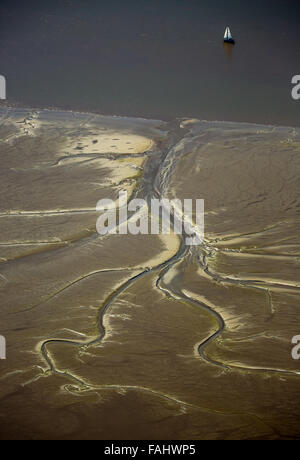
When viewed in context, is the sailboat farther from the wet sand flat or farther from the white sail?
the wet sand flat

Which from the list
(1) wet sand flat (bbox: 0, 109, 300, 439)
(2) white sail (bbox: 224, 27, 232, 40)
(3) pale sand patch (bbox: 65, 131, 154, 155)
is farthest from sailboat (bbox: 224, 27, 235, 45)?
(3) pale sand patch (bbox: 65, 131, 154, 155)

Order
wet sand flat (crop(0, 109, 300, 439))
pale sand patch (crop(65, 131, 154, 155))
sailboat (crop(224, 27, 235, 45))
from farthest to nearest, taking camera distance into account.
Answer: sailboat (crop(224, 27, 235, 45)) → pale sand patch (crop(65, 131, 154, 155)) → wet sand flat (crop(0, 109, 300, 439))

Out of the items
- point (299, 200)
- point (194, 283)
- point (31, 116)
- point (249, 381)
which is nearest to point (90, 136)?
point (31, 116)

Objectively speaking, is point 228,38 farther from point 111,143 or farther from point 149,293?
point 149,293

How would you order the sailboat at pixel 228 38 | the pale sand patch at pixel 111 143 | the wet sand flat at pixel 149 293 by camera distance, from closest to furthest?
the wet sand flat at pixel 149 293, the pale sand patch at pixel 111 143, the sailboat at pixel 228 38

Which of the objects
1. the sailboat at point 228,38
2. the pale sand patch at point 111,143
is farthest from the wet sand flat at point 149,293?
the sailboat at point 228,38

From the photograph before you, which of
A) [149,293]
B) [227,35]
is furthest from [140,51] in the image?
[149,293]

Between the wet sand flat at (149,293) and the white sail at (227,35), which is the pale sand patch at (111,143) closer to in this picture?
the wet sand flat at (149,293)
